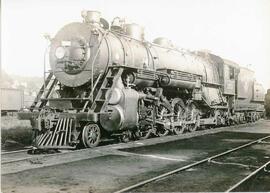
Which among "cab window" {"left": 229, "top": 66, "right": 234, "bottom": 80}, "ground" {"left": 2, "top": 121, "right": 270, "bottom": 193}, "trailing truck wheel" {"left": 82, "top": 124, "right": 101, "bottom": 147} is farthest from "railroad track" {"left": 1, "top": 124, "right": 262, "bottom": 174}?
"cab window" {"left": 229, "top": 66, "right": 234, "bottom": 80}

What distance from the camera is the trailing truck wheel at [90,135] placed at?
8.66m

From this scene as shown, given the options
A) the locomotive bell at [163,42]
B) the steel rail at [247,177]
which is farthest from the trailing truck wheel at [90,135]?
the locomotive bell at [163,42]

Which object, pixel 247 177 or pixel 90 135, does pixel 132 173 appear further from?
pixel 90 135

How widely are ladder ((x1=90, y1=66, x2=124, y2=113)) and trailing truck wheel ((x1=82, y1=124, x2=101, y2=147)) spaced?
1.43 feet

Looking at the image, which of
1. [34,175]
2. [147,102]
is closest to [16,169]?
[34,175]

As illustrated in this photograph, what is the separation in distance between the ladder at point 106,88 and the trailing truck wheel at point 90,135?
44 centimetres

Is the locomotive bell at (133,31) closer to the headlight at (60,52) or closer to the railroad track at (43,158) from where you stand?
the headlight at (60,52)

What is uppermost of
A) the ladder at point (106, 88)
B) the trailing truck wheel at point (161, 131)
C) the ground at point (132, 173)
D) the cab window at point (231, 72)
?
the cab window at point (231, 72)

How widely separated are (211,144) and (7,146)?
5.62m

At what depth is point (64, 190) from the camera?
5109 millimetres

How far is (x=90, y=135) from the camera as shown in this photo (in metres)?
8.90

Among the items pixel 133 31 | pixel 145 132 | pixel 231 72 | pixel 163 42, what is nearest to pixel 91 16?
pixel 133 31

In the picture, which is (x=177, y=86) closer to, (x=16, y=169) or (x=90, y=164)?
(x=90, y=164)

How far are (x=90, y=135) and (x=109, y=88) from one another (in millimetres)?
1281
